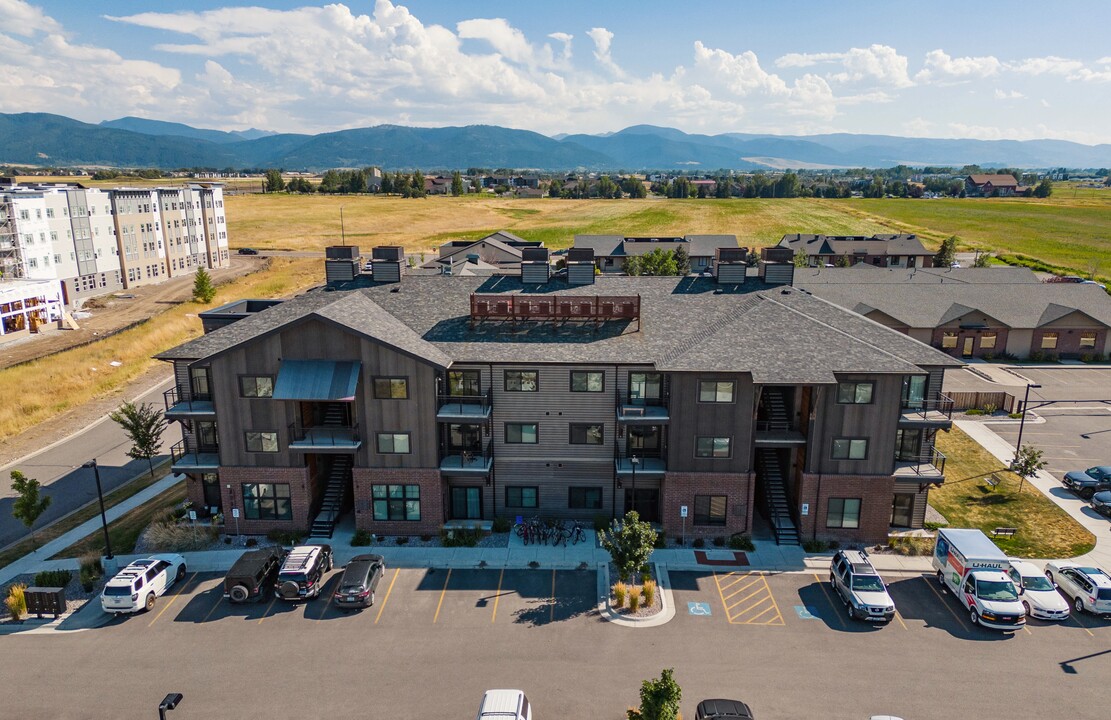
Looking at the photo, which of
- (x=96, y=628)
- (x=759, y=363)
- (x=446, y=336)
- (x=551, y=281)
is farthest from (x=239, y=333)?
(x=759, y=363)

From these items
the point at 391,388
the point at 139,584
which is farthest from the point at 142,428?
the point at 391,388

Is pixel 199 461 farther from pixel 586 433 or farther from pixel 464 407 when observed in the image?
pixel 586 433

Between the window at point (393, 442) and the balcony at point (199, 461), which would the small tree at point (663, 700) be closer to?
the window at point (393, 442)

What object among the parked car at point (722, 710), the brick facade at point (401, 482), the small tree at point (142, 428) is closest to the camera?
the parked car at point (722, 710)

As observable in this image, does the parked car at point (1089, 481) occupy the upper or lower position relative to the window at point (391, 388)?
lower

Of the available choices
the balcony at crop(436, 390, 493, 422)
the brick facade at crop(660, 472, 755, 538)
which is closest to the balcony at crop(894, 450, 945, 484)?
the brick facade at crop(660, 472, 755, 538)

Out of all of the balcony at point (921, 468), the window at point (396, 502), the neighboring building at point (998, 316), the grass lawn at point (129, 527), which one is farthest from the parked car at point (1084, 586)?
the grass lawn at point (129, 527)

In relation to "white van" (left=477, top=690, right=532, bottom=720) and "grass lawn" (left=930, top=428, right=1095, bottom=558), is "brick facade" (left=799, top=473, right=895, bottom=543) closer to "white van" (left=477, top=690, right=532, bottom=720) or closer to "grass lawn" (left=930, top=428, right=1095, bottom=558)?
"grass lawn" (left=930, top=428, right=1095, bottom=558)
